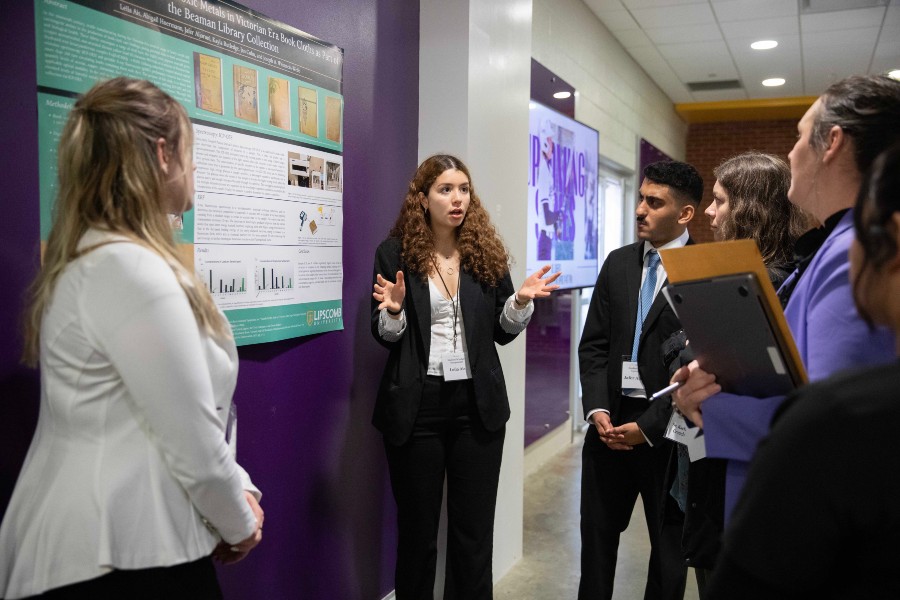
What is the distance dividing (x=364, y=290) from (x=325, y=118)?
2.06 feet

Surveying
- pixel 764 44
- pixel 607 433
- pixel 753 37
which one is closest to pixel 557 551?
pixel 607 433

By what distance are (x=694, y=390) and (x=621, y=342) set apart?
1056mm

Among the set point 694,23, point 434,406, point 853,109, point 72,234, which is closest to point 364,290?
point 434,406

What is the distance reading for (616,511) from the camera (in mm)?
2377

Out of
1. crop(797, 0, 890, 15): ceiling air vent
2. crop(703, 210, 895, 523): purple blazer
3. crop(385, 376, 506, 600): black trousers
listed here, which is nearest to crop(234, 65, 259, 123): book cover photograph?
crop(385, 376, 506, 600): black trousers

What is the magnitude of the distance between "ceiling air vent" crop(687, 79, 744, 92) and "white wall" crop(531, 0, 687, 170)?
1.38ft

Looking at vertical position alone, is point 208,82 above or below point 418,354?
above

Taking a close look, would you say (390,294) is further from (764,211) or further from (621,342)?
(764,211)

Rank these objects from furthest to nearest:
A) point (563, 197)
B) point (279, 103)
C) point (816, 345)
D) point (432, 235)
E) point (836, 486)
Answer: point (563, 197)
point (432, 235)
point (279, 103)
point (816, 345)
point (836, 486)

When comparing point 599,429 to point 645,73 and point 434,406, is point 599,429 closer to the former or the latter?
point 434,406

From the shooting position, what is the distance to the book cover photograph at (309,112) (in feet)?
7.20

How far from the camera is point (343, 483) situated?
2.51 metres

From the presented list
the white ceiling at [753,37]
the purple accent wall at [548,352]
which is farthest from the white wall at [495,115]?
the white ceiling at [753,37]

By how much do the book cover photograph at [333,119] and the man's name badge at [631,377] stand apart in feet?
3.95
